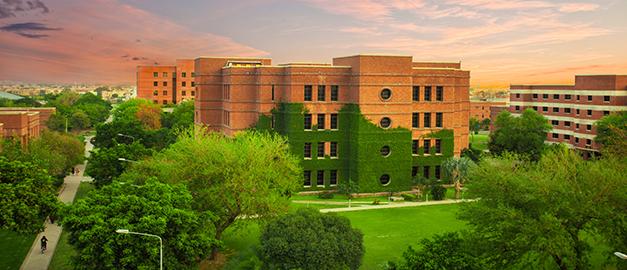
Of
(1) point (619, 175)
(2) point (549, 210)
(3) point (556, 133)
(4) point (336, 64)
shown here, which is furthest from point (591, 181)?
(3) point (556, 133)

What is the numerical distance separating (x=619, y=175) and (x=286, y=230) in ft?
52.1

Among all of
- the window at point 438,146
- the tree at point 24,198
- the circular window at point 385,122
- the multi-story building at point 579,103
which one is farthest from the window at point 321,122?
the multi-story building at point 579,103

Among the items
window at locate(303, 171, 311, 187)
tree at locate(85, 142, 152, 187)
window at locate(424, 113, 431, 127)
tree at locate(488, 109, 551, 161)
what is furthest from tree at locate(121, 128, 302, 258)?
tree at locate(488, 109, 551, 161)

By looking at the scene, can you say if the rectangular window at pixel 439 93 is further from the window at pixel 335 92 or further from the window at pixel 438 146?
the window at pixel 335 92

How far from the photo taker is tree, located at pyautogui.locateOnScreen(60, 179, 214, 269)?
2627 centimetres

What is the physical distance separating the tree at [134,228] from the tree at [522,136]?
52.9 meters

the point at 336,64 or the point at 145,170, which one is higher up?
the point at 336,64

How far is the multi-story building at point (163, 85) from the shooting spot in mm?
133625

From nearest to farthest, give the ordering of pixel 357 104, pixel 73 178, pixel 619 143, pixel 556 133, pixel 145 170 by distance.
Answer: pixel 619 143
pixel 145 170
pixel 357 104
pixel 73 178
pixel 556 133

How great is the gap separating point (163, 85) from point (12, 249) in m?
99.8

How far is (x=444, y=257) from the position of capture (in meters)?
25.7

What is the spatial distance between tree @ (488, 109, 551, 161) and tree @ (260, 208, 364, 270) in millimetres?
48910

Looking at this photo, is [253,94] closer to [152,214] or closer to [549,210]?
[152,214]

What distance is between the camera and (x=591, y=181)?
27547mm
